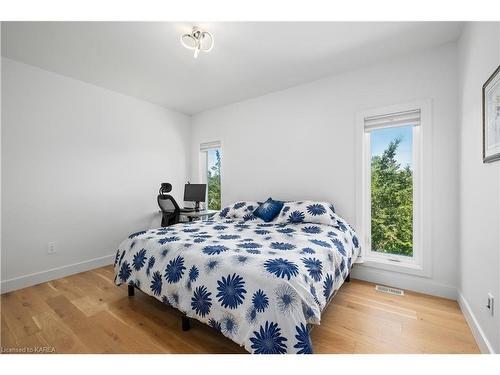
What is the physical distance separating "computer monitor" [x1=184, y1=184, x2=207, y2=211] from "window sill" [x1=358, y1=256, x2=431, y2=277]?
2563mm

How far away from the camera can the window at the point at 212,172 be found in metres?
4.12

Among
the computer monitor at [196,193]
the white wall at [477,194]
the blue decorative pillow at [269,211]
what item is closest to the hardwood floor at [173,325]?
the white wall at [477,194]

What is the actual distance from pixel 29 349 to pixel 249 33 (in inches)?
116

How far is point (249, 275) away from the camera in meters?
1.35

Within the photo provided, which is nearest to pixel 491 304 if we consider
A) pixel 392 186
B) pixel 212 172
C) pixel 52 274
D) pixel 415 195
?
pixel 415 195

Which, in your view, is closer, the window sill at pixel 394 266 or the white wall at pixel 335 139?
the white wall at pixel 335 139

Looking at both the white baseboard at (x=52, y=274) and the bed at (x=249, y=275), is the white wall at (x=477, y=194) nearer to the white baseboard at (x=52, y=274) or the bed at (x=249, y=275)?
the bed at (x=249, y=275)

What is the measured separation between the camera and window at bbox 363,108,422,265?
2400 millimetres

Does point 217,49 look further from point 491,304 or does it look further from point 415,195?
point 491,304

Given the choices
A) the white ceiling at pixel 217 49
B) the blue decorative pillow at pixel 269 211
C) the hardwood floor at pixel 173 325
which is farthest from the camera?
the blue decorative pillow at pixel 269 211

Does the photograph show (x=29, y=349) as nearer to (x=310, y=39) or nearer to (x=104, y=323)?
(x=104, y=323)

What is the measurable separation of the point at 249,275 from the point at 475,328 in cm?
169

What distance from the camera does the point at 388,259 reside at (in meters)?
2.54

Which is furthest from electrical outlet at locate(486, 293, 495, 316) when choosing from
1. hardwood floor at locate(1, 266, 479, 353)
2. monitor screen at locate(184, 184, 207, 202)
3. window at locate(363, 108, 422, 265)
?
monitor screen at locate(184, 184, 207, 202)
